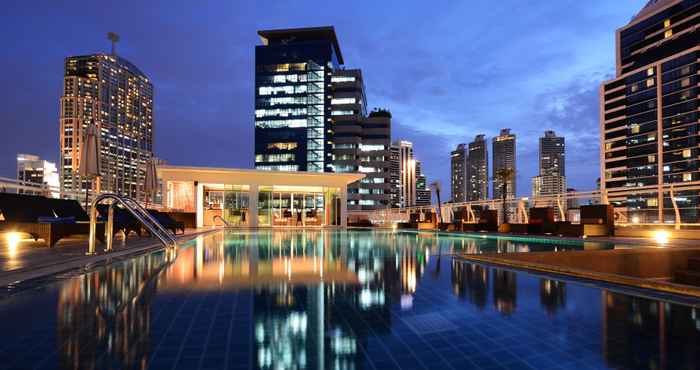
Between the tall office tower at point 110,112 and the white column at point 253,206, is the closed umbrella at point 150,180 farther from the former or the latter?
the tall office tower at point 110,112

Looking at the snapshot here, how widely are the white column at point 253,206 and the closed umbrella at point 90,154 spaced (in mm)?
12428

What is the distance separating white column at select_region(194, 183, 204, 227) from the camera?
20.8 meters

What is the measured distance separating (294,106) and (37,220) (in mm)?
73491

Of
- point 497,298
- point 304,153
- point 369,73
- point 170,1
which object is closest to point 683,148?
point 304,153

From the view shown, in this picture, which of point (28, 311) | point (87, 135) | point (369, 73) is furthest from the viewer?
point (369, 73)

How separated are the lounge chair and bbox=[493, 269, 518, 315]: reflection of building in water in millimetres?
6817

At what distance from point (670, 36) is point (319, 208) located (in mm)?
74959

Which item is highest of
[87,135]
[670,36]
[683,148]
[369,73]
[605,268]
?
[369,73]

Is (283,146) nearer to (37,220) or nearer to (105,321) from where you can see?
(37,220)

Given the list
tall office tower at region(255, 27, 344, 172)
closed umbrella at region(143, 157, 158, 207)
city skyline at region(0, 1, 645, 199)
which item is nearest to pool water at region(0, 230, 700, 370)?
closed umbrella at region(143, 157, 158, 207)

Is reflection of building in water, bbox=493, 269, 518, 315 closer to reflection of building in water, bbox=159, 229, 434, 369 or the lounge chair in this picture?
reflection of building in water, bbox=159, 229, 434, 369

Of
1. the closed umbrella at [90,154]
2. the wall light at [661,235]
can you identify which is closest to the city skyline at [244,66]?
the wall light at [661,235]

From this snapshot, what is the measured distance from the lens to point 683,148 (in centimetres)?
6531

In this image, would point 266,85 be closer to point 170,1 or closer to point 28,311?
point 170,1
